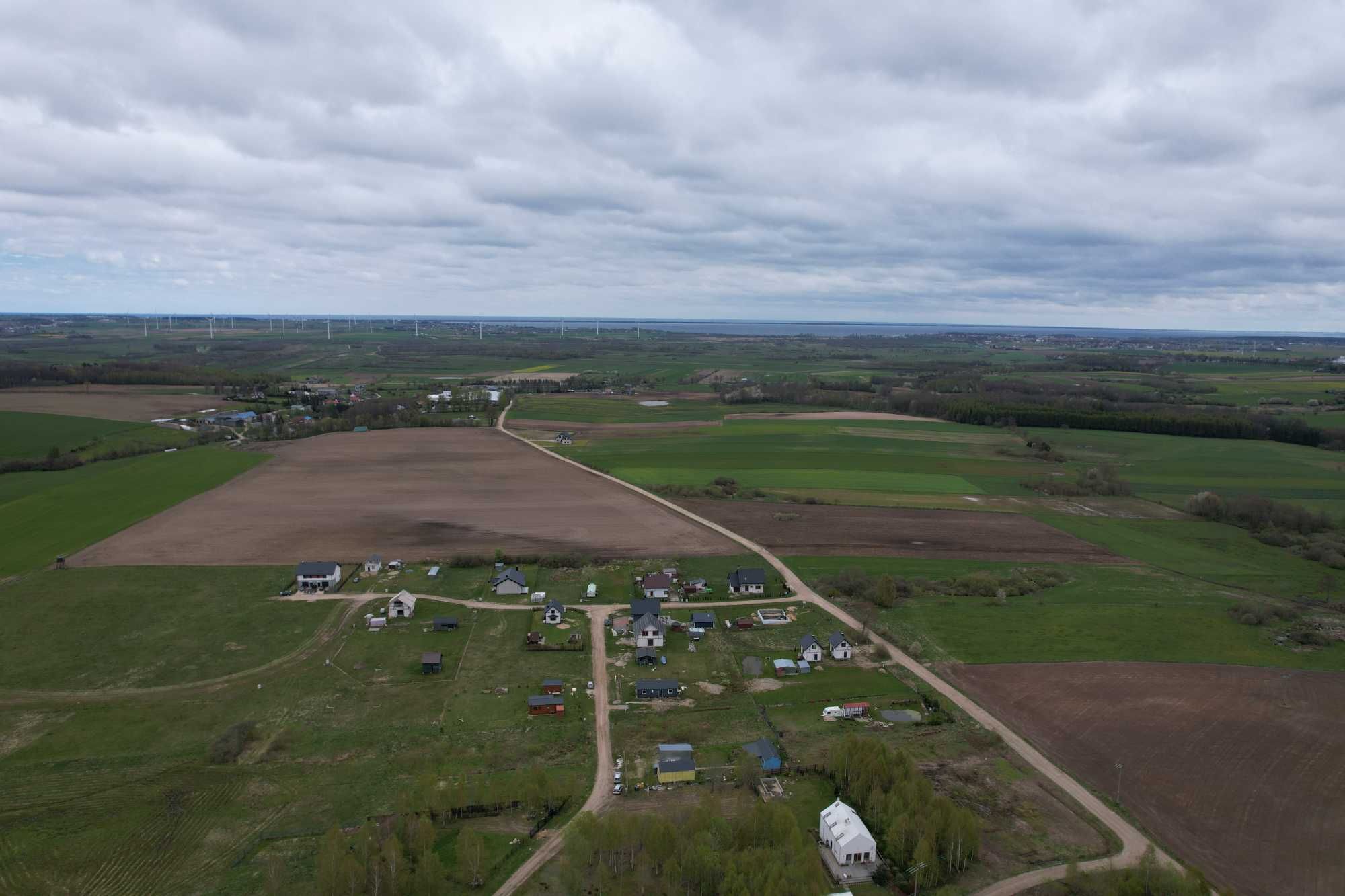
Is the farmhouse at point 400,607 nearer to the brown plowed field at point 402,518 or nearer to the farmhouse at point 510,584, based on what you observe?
the farmhouse at point 510,584

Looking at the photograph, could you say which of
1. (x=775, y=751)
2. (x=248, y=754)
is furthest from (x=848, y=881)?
(x=248, y=754)

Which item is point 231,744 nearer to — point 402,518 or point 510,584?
point 510,584

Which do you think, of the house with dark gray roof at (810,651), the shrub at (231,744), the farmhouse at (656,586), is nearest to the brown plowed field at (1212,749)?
the house with dark gray roof at (810,651)

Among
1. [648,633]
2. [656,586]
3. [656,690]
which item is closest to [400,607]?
[648,633]

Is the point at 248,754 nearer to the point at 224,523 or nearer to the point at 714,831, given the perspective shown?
the point at 714,831

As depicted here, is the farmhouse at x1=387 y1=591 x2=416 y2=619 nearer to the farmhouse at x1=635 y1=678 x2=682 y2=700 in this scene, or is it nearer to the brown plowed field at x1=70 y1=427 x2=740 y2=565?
the brown plowed field at x1=70 y1=427 x2=740 y2=565

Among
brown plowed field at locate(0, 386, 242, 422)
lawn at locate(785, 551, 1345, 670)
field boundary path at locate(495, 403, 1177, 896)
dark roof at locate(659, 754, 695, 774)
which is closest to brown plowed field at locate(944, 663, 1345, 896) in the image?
field boundary path at locate(495, 403, 1177, 896)
